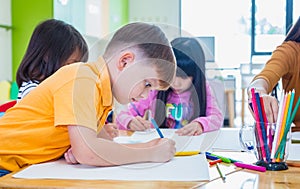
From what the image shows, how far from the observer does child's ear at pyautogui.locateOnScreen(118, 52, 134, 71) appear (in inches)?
26.7

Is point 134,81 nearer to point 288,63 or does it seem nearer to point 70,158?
point 70,158

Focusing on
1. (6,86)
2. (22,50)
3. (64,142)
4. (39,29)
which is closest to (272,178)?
(64,142)

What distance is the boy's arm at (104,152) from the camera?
573mm

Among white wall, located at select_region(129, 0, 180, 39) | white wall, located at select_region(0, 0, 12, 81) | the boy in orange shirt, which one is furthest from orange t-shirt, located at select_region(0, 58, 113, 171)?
Answer: white wall, located at select_region(129, 0, 180, 39)

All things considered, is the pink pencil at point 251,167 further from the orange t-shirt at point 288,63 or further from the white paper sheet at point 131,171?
the orange t-shirt at point 288,63

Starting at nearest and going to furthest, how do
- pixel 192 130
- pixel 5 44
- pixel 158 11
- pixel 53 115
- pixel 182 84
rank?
pixel 53 115 < pixel 192 130 < pixel 182 84 < pixel 5 44 < pixel 158 11

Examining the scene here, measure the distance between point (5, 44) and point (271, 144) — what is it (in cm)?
222

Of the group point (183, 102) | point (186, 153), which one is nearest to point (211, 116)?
point (183, 102)

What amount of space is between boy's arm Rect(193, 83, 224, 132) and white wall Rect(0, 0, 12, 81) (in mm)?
1629

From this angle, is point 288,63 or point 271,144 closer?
point 271,144

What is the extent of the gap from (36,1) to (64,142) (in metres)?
2.18

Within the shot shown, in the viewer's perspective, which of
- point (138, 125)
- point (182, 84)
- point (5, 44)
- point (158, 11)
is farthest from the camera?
point (158, 11)

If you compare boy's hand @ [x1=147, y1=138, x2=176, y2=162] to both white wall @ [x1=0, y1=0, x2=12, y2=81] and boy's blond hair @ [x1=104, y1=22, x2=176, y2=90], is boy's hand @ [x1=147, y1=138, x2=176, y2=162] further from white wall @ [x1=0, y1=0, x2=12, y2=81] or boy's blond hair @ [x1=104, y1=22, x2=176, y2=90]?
white wall @ [x1=0, y1=0, x2=12, y2=81]

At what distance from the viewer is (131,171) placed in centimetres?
53
